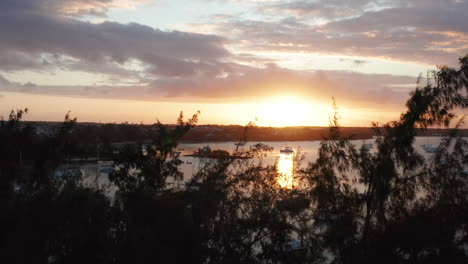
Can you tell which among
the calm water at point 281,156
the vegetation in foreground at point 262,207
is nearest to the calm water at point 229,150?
the calm water at point 281,156

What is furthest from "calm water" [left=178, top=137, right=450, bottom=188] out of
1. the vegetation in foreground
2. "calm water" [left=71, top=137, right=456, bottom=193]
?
the vegetation in foreground

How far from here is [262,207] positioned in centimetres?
1069

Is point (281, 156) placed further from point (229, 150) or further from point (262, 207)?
point (262, 207)

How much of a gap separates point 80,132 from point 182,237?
10276 millimetres

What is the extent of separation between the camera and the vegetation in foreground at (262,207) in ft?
27.6

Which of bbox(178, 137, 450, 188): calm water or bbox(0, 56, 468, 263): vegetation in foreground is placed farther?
bbox(178, 137, 450, 188): calm water

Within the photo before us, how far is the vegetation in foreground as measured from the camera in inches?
331

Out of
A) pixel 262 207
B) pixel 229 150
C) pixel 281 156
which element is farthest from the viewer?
pixel 281 156

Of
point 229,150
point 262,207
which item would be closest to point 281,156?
point 229,150

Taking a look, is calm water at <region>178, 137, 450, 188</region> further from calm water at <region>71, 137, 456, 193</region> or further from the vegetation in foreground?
the vegetation in foreground

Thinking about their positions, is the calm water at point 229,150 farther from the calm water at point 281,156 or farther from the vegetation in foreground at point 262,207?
the vegetation in foreground at point 262,207

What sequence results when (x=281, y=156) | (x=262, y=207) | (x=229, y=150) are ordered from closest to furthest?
(x=262, y=207), (x=229, y=150), (x=281, y=156)

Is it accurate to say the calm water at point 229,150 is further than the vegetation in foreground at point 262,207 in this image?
Yes

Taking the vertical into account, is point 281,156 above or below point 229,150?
below
